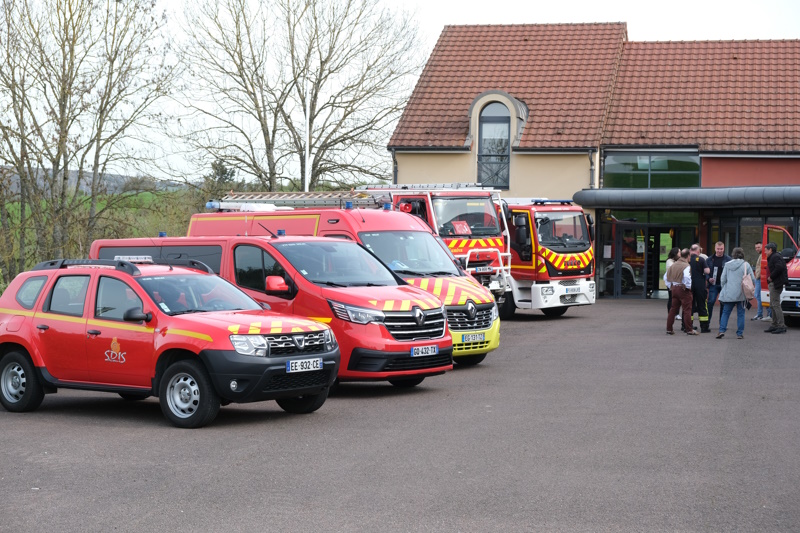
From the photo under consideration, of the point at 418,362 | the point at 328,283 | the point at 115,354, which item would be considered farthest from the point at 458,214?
the point at 115,354

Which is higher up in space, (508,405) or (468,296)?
(468,296)

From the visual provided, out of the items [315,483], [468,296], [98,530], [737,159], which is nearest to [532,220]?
[468,296]

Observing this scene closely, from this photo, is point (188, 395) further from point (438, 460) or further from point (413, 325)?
point (413, 325)

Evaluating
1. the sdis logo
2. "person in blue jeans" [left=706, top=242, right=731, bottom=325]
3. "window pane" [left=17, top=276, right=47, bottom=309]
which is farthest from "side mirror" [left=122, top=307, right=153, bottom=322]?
"person in blue jeans" [left=706, top=242, right=731, bottom=325]

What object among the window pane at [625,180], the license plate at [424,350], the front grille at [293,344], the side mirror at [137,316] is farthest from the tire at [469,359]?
the window pane at [625,180]

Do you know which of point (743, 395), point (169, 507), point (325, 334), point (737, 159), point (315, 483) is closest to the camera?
point (169, 507)

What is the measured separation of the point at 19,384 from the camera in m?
12.3

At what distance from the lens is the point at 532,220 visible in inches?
1038

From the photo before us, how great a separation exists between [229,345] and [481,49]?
1305 inches

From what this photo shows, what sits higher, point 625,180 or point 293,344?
point 625,180

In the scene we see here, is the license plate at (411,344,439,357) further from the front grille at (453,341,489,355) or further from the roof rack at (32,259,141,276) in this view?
the roof rack at (32,259,141,276)

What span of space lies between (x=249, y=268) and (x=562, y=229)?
1385 centimetres

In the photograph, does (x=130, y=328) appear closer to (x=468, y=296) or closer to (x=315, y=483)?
(x=315, y=483)

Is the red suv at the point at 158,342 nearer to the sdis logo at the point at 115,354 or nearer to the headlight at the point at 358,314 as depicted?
the sdis logo at the point at 115,354
